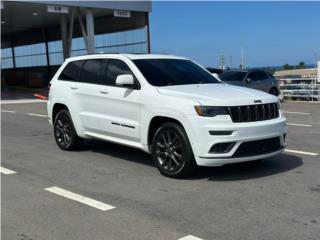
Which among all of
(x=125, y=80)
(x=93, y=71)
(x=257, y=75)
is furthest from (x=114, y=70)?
(x=257, y=75)

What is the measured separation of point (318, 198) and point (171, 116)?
7.27 feet

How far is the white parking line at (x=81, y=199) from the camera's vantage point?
5531mm

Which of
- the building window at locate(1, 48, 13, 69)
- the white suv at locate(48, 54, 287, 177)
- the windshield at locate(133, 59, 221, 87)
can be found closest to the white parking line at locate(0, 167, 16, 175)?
the white suv at locate(48, 54, 287, 177)

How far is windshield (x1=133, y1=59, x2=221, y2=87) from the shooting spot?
751 cm

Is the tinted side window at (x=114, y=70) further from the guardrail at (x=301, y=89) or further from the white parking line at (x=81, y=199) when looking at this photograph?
the guardrail at (x=301, y=89)

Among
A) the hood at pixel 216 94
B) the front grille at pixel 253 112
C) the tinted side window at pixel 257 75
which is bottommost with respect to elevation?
the tinted side window at pixel 257 75

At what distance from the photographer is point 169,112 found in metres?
6.77

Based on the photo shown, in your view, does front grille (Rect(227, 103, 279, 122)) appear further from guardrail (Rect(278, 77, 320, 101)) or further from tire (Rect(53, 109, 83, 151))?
guardrail (Rect(278, 77, 320, 101))

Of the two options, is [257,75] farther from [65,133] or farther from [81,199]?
[81,199]

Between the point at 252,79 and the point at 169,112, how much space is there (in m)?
13.3

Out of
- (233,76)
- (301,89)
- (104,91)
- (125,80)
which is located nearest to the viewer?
(125,80)

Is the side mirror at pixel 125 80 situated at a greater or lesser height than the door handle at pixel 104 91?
greater

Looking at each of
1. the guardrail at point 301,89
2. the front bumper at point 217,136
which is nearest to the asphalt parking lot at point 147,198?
the front bumper at point 217,136

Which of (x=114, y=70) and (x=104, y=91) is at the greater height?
(x=114, y=70)
